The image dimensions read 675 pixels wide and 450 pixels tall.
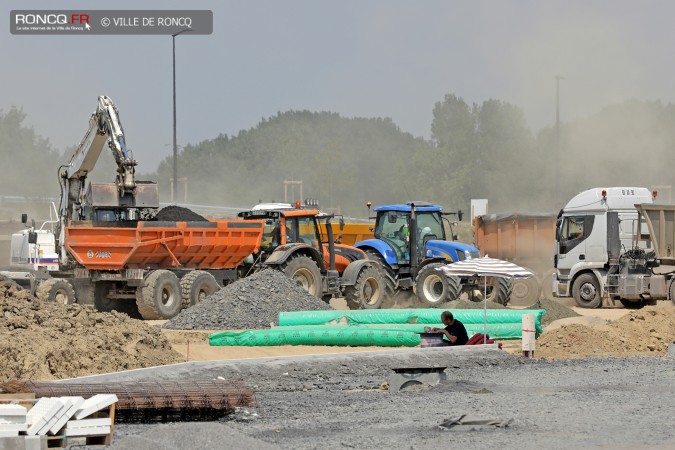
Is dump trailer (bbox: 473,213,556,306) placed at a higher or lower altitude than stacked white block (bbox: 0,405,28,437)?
higher

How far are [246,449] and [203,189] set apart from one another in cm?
9356

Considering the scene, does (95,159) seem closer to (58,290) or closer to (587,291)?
(58,290)

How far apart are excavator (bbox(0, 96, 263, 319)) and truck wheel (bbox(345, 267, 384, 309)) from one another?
2789 mm

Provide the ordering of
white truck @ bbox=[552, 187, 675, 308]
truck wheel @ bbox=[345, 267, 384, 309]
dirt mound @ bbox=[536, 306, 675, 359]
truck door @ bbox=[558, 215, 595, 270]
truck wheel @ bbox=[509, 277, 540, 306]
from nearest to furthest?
dirt mound @ bbox=[536, 306, 675, 359] → truck wheel @ bbox=[345, 267, 384, 309] → white truck @ bbox=[552, 187, 675, 308] → truck door @ bbox=[558, 215, 595, 270] → truck wheel @ bbox=[509, 277, 540, 306]

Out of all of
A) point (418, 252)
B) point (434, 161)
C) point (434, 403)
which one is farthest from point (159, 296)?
point (434, 161)

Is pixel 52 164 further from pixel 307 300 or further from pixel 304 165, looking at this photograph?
pixel 307 300

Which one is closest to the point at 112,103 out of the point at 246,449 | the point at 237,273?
the point at 237,273

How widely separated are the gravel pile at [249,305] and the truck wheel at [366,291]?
9.22ft

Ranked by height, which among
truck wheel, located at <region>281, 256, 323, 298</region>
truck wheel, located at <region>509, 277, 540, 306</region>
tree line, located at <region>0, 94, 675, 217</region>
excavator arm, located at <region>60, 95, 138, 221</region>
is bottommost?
truck wheel, located at <region>509, 277, 540, 306</region>

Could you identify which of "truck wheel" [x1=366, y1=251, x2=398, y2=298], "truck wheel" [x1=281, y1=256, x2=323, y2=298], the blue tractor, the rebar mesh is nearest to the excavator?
"truck wheel" [x1=281, y1=256, x2=323, y2=298]

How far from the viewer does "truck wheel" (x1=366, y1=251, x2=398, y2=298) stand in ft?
105

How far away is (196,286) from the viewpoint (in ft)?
95.4

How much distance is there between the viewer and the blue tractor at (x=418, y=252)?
3231 centimetres

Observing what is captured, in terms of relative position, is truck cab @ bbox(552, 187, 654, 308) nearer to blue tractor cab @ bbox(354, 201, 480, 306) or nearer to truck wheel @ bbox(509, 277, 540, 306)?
truck wheel @ bbox(509, 277, 540, 306)
